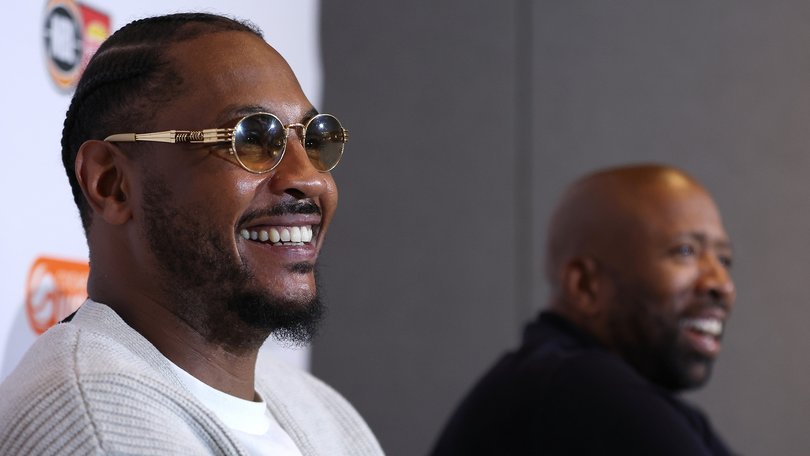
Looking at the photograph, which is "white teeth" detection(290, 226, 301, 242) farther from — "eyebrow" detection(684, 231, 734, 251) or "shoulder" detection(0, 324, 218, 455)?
"eyebrow" detection(684, 231, 734, 251)

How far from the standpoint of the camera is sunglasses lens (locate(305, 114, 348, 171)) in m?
1.41

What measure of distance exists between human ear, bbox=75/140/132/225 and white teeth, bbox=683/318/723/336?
5.56ft

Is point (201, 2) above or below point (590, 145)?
above

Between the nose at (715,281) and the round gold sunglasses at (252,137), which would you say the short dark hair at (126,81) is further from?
the nose at (715,281)

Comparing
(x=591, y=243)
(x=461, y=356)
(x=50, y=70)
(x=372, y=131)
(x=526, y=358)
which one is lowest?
(x=461, y=356)

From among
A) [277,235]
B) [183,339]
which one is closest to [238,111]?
[277,235]

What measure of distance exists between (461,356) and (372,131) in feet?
2.32

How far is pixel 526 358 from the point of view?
2.51 metres

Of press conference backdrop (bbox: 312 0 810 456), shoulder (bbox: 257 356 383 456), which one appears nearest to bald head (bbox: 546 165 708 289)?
press conference backdrop (bbox: 312 0 810 456)

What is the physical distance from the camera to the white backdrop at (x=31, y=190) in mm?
1478

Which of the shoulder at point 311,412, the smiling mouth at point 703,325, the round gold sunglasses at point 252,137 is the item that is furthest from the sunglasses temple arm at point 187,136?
the smiling mouth at point 703,325

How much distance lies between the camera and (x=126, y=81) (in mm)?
1368

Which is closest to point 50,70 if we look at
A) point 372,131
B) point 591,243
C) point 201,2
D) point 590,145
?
point 201,2

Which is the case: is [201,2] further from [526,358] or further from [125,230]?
[526,358]
